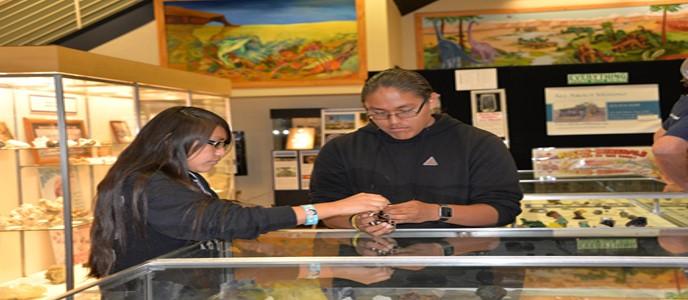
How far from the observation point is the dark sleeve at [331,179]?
2615 mm

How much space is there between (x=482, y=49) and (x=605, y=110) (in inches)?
96.6

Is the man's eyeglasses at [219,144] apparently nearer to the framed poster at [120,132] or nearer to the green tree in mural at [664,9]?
the framed poster at [120,132]

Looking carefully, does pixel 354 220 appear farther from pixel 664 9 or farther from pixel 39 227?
pixel 664 9

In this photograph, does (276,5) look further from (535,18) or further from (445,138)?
(445,138)

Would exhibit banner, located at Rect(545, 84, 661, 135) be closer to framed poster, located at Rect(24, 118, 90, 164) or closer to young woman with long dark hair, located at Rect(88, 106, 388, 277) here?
framed poster, located at Rect(24, 118, 90, 164)

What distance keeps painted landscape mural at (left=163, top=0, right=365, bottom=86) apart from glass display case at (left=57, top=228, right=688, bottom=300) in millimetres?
4911

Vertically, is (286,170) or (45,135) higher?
(45,135)

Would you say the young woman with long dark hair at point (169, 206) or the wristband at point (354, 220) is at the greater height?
the young woman with long dark hair at point (169, 206)

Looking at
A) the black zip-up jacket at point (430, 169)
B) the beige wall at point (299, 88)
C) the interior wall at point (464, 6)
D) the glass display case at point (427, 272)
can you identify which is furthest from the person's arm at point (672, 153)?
the interior wall at point (464, 6)

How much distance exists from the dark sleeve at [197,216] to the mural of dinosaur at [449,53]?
20.7 feet

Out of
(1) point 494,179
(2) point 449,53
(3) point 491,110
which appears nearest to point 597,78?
(3) point 491,110

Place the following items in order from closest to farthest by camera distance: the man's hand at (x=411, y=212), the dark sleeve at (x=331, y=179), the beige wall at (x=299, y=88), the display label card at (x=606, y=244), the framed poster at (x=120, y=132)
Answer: the display label card at (x=606, y=244)
the man's hand at (x=411, y=212)
the dark sleeve at (x=331, y=179)
the framed poster at (x=120, y=132)
the beige wall at (x=299, y=88)

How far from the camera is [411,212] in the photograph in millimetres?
2213

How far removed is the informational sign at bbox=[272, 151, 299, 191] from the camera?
270 inches
